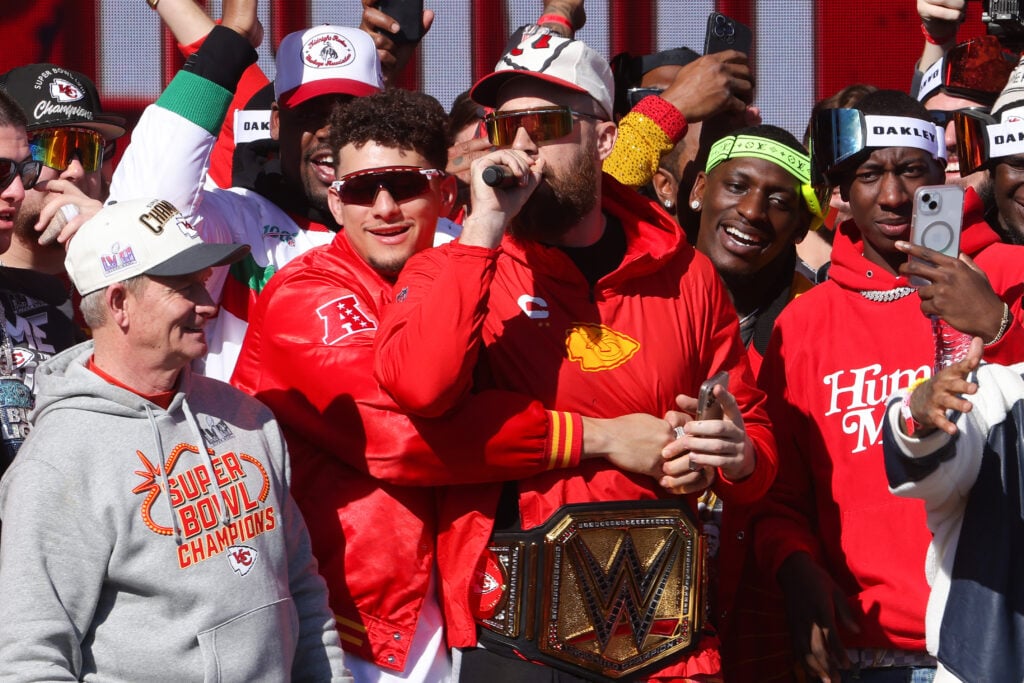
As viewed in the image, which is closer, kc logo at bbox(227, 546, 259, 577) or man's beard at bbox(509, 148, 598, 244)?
kc logo at bbox(227, 546, 259, 577)

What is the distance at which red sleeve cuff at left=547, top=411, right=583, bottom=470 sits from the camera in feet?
11.6

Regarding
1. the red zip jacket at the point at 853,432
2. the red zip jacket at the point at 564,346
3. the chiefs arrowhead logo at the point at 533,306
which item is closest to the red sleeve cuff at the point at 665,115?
the red zip jacket at the point at 853,432

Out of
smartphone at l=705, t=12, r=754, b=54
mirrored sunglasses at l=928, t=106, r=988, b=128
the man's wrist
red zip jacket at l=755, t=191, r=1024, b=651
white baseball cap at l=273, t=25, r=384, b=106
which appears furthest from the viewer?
the man's wrist

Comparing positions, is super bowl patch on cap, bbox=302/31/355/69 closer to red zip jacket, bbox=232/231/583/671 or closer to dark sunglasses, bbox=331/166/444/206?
dark sunglasses, bbox=331/166/444/206

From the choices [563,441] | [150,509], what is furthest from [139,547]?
[563,441]

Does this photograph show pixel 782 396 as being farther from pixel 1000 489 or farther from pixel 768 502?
pixel 1000 489

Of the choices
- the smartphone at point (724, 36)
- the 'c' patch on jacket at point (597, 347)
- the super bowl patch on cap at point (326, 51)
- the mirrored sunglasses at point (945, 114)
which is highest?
the smartphone at point (724, 36)

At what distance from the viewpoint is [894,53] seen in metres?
6.85

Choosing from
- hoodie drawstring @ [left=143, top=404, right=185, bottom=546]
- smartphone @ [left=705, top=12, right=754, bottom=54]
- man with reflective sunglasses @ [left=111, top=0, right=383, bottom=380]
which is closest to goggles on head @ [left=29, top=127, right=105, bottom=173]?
man with reflective sunglasses @ [left=111, top=0, right=383, bottom=380]

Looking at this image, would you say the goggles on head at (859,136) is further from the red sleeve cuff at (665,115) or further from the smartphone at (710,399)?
the smartphone at (710,399)

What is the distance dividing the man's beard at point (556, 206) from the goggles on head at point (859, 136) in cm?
106

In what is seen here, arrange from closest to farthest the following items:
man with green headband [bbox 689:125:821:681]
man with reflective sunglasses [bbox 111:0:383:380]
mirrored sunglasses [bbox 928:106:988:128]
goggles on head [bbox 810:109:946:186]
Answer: man with reflective sunglasses [bbox 111:0:383:380] → goggles on head [bbox 810:109:946:186] → mirrored sunglasses [bbox 928:106:988:128] → man with green headband [bbox 689:125:821:681]

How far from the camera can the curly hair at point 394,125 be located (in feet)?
13.2

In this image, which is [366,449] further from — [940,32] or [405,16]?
[940,32]
